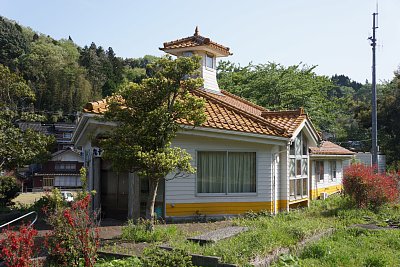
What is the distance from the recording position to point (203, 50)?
17141 millimetres

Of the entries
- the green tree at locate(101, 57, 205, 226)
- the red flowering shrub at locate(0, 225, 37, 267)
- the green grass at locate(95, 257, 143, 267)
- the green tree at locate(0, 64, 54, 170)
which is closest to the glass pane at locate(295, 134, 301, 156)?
the green tree at locate(101, 57, 205, 226)

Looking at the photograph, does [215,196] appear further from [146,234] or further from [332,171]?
[332,171]

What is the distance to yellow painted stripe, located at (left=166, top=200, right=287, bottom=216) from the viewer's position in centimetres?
1226

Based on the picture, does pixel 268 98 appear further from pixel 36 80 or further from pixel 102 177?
pixel 36 80

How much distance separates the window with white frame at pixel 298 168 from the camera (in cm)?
1494

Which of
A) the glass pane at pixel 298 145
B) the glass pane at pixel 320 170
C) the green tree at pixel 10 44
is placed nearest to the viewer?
the glass pane at pixel 298 145

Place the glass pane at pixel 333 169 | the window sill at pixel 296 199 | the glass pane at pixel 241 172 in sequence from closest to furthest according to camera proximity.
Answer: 1. the glass pane at pixel 241 172
2. the window sill at pixel 296 199
3. the glass pane at pixel 333 169

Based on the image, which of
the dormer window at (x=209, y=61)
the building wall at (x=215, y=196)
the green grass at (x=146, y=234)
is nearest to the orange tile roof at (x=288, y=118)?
the building wall at (x=215, y=196)

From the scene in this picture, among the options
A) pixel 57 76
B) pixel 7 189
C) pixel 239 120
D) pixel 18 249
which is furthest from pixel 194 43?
pixel 57 76

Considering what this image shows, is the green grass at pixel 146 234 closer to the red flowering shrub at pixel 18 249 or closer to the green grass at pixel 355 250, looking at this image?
the green grass at pixel 355 250

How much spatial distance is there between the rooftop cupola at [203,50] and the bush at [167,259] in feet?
35.3

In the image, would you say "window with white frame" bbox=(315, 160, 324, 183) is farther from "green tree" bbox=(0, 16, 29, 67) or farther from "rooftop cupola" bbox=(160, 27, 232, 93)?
"green tree" bbox=(0, 16, 29, 67)

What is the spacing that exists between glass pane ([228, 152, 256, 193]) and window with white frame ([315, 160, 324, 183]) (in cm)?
743

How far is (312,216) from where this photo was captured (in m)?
13.3
